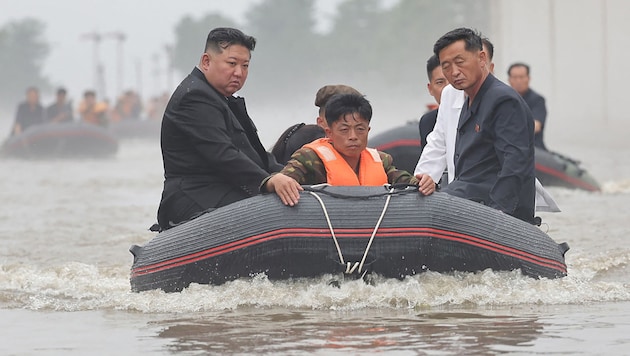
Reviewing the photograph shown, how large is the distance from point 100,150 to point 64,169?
4069 mm

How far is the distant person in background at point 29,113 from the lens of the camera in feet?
89.2

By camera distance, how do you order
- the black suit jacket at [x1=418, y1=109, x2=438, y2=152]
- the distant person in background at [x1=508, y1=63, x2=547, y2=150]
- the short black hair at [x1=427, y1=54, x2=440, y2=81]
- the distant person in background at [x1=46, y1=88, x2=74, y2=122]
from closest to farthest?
the black suit jacket at [x1=418, y1=109, x2=438, y2=152], the short black hair at [x1=427, y1=54, x2=440, y2=81], the distant person in background at [x1=508, y1=63, x2=547, y2=150], the distant person in background at [x1=46, y1=88, x2=74, y2=122]

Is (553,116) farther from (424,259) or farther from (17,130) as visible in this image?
(424,259)

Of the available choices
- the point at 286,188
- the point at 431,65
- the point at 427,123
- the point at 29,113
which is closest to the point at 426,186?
the point at 286,188

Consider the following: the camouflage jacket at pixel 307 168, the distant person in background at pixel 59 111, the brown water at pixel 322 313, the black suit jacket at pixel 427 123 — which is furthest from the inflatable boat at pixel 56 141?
the camouflage jacket at pixel 307 168

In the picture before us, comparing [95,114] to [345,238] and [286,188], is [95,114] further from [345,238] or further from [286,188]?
[345,238]

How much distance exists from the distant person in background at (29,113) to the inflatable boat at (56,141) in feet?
0.73

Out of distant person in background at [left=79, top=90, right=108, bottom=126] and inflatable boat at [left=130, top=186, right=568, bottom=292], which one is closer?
inflatable boat at [left=130, top=186, right=568, bottom=292]

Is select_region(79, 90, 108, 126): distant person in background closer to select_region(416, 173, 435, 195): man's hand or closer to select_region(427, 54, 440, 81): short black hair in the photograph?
select_region(427, 54, 440, 81): short black hair

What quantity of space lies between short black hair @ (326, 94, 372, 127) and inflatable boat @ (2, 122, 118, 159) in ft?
69.6

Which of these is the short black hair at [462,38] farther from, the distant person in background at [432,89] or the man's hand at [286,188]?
the distant person in background at [432,89]

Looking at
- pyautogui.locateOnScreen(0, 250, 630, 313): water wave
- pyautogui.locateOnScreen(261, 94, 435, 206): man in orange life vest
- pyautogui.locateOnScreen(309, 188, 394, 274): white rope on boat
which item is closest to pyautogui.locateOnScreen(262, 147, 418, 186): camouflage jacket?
pyautogui.locateOnScreen(261, 94, 435, 206): man in orange life vest

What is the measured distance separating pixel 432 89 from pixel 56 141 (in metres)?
19.6

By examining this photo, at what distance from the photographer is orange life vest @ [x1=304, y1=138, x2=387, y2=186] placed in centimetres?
695
